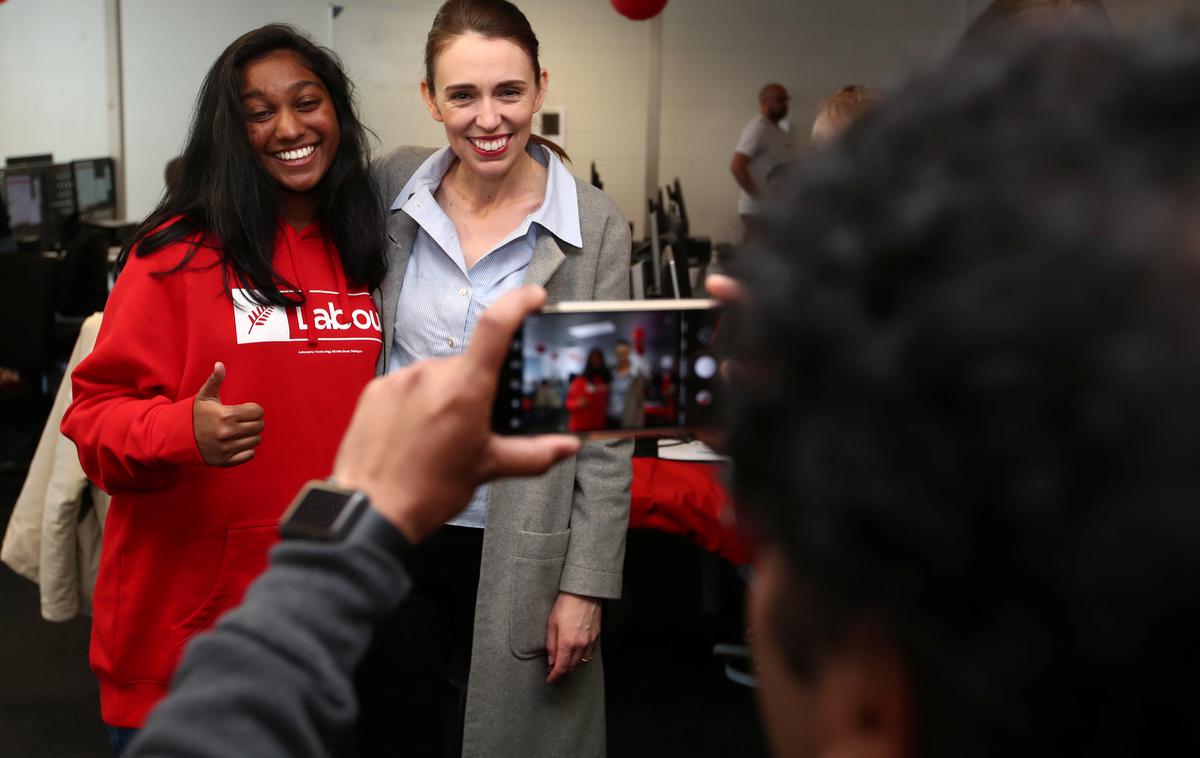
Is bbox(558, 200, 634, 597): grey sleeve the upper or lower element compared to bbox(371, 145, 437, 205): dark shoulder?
lower

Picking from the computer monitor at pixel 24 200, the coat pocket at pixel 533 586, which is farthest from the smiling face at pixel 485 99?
the computer monitor at pixel 24 200

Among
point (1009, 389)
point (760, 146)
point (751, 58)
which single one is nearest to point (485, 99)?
point (1009, 389)

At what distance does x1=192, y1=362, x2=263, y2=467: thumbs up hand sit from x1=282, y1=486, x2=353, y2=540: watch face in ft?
2.80

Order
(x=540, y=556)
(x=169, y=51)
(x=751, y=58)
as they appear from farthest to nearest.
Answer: (x=751, y=58) < (x=169, y=51) < (x=540, y=556)

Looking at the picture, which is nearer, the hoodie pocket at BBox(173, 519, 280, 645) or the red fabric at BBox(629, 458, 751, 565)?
the hoodie pocket at BBox(173, 519, 280, 645)

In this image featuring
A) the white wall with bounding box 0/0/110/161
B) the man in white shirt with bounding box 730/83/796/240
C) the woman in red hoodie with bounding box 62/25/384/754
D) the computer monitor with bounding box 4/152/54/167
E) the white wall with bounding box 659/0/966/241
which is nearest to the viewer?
the woman in red hoodie with bounding box 62/25/384/754

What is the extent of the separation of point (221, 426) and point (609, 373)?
64cm

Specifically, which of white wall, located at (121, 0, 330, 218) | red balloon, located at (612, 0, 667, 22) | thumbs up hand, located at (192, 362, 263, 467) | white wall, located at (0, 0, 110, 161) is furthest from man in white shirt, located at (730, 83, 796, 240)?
thumbs up hand, located at (192, 362, 263, 467)

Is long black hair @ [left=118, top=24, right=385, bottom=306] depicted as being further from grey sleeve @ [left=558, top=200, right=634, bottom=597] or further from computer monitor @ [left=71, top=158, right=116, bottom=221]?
computer monitor @ [left=71, top=158, right=116, bottom=221]

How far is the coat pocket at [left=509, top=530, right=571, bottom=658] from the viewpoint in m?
1.71

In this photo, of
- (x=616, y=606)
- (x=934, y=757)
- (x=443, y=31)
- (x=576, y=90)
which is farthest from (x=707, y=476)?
(x=576, y=90)

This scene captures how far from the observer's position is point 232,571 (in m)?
1.59

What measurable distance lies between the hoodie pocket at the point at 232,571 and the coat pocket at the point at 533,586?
37cm

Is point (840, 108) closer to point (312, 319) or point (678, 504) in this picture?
point (312, 319)
